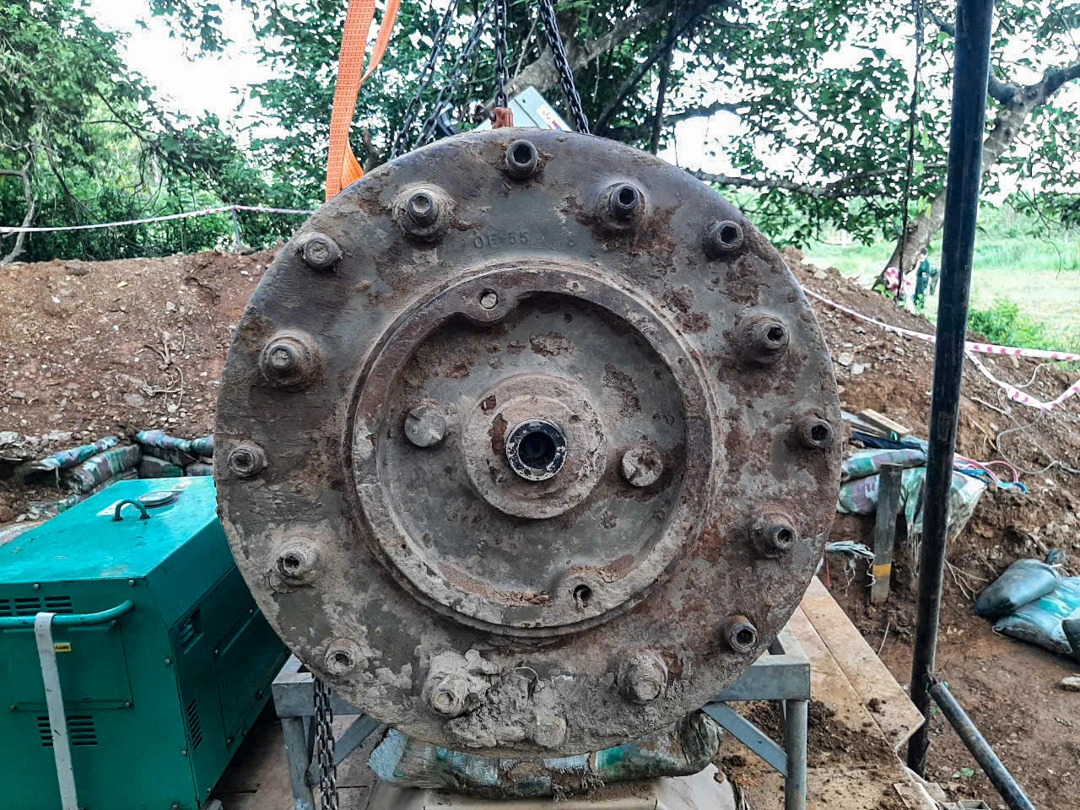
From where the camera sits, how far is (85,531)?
2.62 meters

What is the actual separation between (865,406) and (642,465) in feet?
15.0

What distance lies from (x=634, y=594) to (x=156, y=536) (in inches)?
73.9

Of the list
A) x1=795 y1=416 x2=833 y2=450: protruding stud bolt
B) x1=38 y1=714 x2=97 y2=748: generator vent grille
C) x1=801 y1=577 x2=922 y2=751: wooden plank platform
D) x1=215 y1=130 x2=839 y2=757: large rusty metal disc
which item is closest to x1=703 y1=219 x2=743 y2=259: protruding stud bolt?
x1=215 y1=130 x2=839 y2=757: large rusty metal disc

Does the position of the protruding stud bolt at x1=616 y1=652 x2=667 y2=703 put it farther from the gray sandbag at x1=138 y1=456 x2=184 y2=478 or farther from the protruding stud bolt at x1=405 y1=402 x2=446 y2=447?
the gray sandbag at x1=138 y1=456 x2=184 y2=478

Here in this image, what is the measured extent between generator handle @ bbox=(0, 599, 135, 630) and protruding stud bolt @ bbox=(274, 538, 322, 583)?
1067 mm

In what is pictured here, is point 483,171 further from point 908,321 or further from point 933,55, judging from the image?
point 933,55

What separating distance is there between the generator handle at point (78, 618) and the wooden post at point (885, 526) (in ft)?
13.6

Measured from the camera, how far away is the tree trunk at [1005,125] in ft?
Answer: 21.4

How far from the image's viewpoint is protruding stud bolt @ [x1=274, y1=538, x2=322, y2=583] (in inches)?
57.2

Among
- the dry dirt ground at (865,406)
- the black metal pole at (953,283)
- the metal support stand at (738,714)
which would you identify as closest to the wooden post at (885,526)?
the dry dirt ground at (865,406)

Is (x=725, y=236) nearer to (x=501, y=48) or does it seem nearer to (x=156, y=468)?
(x=501, y=48)

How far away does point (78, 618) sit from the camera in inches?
84.7

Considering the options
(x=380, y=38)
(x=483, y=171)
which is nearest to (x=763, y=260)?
(x=483, y=171)

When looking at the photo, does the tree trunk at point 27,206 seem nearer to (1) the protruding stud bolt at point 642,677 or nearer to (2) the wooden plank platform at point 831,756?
(2) the wooden plank platform at point 831,756
